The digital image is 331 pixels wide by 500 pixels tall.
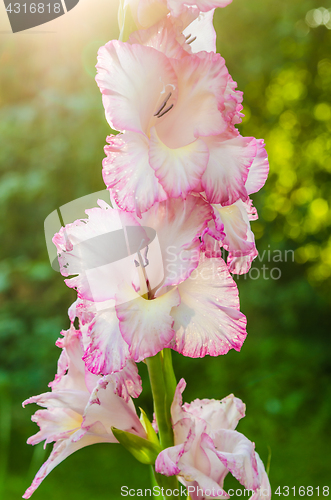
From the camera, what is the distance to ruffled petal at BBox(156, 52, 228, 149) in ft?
1.67

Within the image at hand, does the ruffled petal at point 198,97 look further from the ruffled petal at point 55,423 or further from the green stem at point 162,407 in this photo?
the ruffled petal at point 55,423

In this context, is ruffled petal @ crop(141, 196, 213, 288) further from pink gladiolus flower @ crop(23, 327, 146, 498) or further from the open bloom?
pink gladiolus flower @ crop(23, 327, 146, 498)

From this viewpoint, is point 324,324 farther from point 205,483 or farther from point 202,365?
point 205,483

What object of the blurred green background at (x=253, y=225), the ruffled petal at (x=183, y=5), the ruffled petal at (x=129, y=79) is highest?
the ruffled petal at (x=183, y=5)

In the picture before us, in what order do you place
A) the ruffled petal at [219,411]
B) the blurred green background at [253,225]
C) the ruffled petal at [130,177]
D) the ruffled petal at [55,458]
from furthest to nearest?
the blurred green background at [253,225], the ruffled petal at [219,411], the ruffled petal at [55,458], the ruffled petal at [130,177]

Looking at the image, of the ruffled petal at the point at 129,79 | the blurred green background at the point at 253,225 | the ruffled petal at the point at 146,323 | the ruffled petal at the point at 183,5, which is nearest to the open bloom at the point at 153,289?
the ruffled petal at the point at 146,323

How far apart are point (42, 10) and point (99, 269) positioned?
0.73 meters

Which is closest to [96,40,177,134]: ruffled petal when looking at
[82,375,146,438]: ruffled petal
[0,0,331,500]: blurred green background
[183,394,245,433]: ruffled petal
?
[82,375,146,438]: ruffled petal

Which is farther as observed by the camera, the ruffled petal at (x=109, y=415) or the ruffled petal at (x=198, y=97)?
the ruffled petal at (x=109, y=415)

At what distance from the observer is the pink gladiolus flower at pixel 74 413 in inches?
24.4

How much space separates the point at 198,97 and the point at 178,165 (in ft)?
0.30

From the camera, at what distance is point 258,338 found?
2434 mm

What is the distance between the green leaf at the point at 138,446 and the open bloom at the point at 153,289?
17 cm

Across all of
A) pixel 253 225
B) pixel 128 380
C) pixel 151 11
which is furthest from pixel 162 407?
pixel 253 225
